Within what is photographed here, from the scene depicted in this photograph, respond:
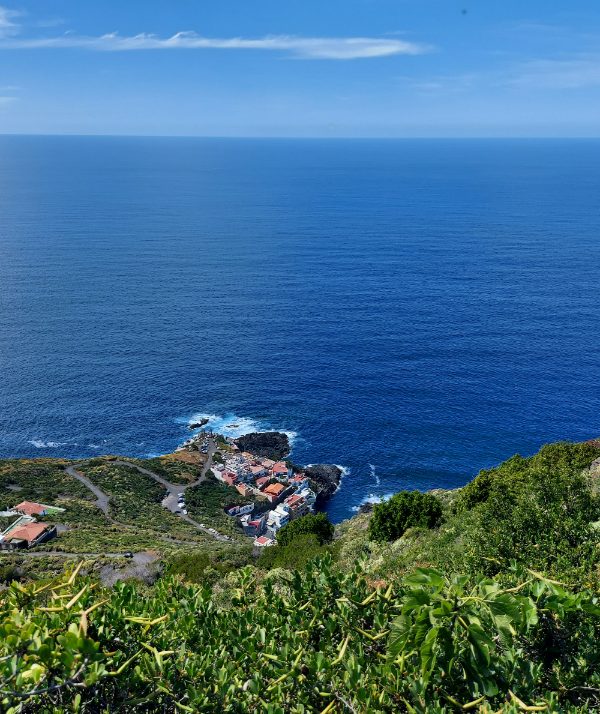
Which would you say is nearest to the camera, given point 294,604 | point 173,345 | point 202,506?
point 294,604

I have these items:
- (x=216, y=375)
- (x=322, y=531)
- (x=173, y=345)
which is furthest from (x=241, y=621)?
(x=173, y=345)

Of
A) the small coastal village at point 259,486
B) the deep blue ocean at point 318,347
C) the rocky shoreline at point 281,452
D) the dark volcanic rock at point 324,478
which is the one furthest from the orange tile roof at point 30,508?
the dark volcanic rock at point 324,478

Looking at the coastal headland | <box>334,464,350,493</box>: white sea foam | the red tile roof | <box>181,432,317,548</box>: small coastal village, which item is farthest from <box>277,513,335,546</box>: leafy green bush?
Answer: <box>334,464,350,493</box>: white sea foam

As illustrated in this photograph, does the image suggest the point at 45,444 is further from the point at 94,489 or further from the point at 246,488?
the point at 246,488

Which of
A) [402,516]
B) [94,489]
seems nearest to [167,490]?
[94,489]

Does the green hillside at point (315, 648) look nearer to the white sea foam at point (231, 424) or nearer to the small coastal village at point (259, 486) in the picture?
the small coastal village at point (259, 486)

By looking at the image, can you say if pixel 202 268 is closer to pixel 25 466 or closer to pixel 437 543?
pixel 25 466
